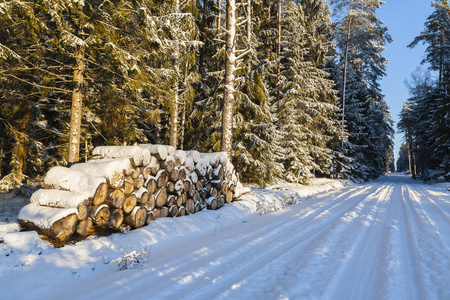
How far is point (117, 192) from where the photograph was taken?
5000 millimetres

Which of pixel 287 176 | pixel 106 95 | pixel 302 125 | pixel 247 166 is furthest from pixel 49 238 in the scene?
pixel 302 125

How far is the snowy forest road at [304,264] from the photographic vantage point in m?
3.01

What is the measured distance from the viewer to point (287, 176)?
15.6 metres

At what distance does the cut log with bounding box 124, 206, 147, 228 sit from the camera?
520 centimetres

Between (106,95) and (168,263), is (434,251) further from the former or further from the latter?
(106,95)

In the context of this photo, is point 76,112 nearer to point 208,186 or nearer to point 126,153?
point 126,153

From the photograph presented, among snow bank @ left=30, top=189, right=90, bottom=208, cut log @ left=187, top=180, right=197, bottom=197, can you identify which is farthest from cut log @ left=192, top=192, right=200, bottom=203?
snow bank @ left=30, top=189, right=90, bottom=208

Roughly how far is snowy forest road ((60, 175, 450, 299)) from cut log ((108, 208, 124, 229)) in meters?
1.04

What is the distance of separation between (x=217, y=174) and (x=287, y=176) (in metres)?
8.78

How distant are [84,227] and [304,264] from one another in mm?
3933

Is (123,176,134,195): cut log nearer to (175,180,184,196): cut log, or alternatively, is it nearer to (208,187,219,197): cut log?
(175,180,184,196): cut log

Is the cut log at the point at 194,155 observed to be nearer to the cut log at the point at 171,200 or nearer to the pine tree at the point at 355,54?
the cut log at the point at 171,200

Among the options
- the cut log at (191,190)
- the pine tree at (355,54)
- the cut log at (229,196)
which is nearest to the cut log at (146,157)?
the cut log at (191,190)

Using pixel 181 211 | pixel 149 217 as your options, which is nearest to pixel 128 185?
pixel 149 217
